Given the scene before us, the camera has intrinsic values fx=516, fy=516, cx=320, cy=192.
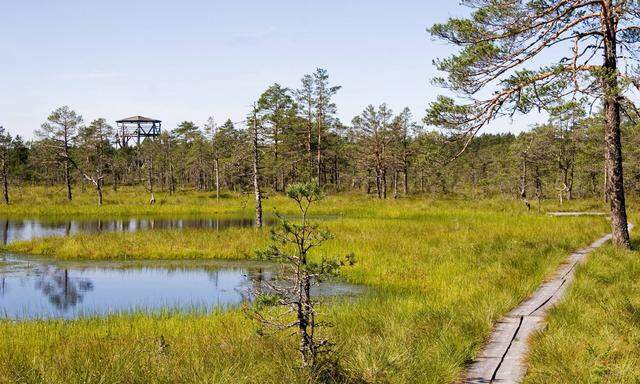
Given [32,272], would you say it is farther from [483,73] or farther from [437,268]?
[483,73]

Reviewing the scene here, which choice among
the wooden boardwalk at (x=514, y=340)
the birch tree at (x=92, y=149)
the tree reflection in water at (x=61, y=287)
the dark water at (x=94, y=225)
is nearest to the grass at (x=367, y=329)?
the wooden boardwalk at (x=514, y=340)

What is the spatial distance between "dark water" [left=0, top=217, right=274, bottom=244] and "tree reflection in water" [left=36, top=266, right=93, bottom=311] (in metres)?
11.0

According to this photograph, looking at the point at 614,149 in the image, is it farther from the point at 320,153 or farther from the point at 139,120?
the point at 139,120

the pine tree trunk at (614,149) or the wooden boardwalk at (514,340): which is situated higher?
the pine tree trunk at (614,149)

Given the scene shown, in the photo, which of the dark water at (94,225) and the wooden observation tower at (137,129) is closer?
the dark water at (94,225)

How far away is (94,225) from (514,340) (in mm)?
35415

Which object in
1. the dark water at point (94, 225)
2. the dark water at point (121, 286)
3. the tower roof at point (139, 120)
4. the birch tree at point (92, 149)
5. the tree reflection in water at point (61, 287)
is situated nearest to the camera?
the dark water at point (121, 286)

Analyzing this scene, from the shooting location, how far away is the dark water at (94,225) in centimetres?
3209

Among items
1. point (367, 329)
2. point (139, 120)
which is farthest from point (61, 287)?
point (139, 120)

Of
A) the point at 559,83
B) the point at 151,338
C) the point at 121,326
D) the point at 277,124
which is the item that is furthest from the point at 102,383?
the point at 277,124

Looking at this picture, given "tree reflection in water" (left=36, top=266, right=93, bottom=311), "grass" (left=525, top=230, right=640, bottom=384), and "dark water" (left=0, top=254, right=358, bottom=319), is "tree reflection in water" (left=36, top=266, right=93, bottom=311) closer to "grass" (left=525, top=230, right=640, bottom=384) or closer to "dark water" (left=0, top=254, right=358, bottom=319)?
"dark water" (left=0, top=254, right=358, bottom=319)

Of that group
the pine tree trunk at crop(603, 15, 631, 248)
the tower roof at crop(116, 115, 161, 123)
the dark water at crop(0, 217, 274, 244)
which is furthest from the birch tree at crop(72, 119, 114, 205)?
the pine tree trunk at crop(603, 15, 631, 248)

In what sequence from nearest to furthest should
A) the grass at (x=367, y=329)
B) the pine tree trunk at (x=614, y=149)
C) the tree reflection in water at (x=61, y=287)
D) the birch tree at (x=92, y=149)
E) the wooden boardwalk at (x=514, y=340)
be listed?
1. the grass at (x=367, y=329)
2. the wooden boardwalk at (x=514, y=340)
3. the pine tree trunk at (x=614, y=149)
4. the tree reflection in water at (x=61, y=287)
5. the birch tree at (x=92, y=149)

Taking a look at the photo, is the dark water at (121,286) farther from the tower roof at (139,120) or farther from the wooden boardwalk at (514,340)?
the tower roof at (139,120)
